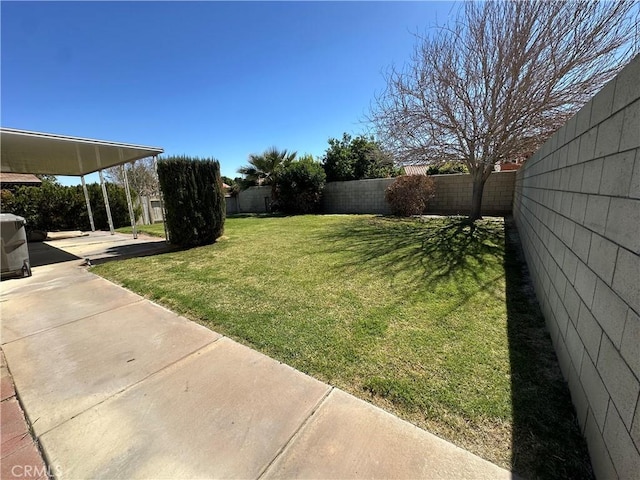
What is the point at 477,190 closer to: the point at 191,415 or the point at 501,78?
the point at 501,78

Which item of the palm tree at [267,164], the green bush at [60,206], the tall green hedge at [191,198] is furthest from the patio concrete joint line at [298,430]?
the palm tree at [267,164]

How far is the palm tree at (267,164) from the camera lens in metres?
16.9

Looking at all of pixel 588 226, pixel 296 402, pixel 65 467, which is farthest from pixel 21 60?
pixel 588 226

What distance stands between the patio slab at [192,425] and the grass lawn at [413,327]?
32cm

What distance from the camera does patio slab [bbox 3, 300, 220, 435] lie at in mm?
2002

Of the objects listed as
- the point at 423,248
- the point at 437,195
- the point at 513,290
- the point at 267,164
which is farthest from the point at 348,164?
the point at 513,290

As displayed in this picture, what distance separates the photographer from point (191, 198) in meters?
7.00

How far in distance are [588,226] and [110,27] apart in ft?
29.9

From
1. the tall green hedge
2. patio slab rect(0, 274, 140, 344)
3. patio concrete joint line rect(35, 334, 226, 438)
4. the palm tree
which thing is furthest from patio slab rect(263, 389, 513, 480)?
the palm tree

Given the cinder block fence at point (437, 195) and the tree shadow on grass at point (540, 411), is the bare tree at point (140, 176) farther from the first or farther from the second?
the tree shadow on grass at point (540, 411)

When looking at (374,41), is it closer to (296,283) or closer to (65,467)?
(296,283)

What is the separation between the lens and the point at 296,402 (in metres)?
1.89

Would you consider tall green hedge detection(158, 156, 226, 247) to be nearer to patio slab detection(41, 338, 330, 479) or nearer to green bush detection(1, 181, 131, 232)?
patio slab detection(41, 338, 330, 479)

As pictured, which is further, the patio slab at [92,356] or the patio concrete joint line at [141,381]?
the patio slab at [92,356]
